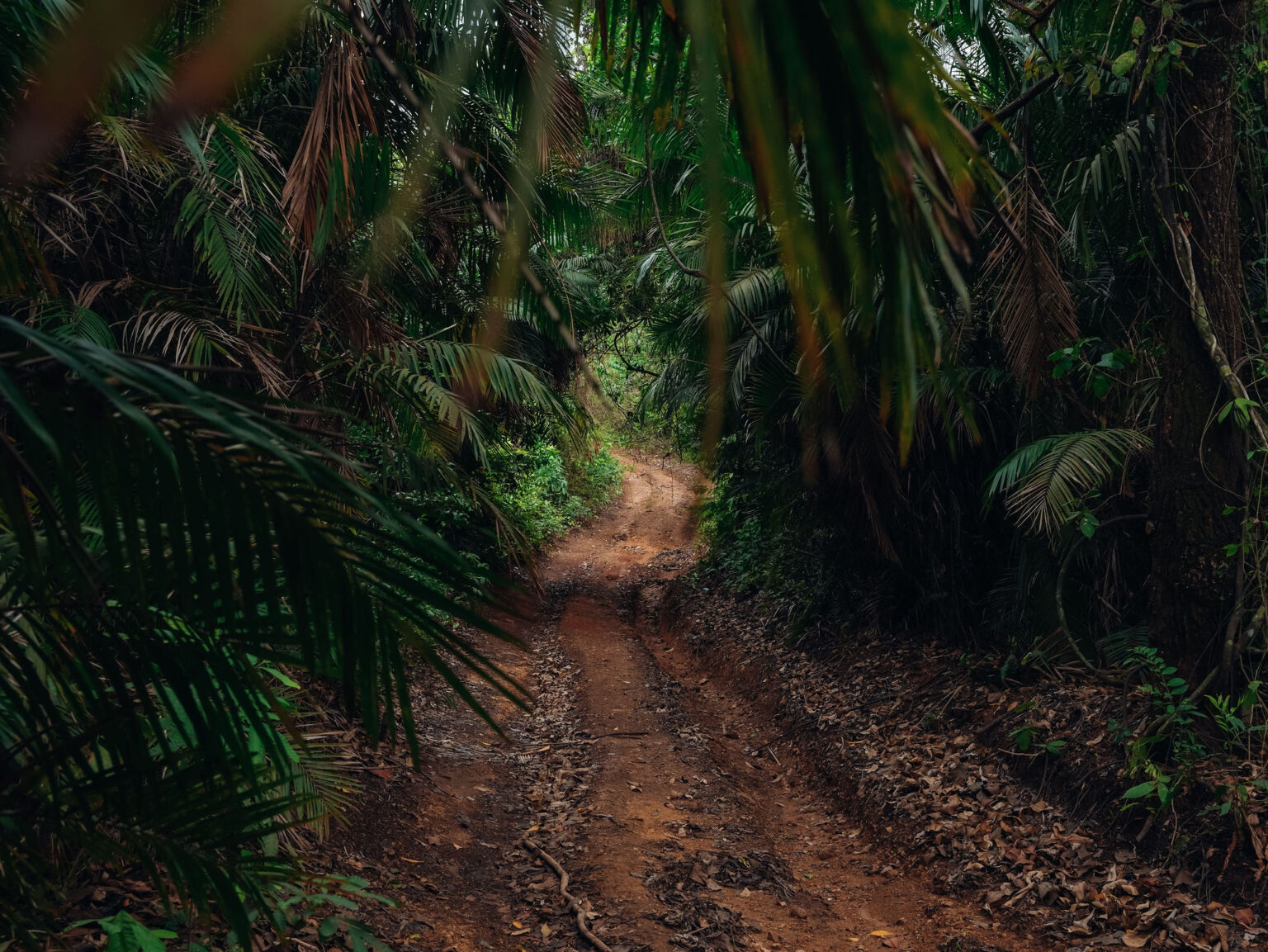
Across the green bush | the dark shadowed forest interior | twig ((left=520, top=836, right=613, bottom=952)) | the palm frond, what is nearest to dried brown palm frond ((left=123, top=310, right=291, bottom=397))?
the dark shadowed forest interior

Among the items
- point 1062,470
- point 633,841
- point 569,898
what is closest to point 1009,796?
point 1062,470

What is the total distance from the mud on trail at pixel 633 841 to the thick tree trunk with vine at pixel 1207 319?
230 cm

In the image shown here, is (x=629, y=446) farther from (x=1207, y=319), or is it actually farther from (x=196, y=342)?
(x=1207, y=319)

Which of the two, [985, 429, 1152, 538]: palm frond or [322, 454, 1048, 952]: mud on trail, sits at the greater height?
[985, 429, 1152, 538]: palm frond

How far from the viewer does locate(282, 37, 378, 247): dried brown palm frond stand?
12.3 feet

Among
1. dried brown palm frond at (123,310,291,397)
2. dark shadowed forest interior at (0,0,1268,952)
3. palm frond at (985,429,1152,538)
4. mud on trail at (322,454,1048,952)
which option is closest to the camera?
dark shadowed forest interior at (0,0,1268,952)

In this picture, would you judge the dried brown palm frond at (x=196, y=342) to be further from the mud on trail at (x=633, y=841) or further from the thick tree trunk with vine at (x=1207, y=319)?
the thick tree trunk with vine at (x=1207, y=319)

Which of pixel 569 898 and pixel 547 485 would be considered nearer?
pixel 569 898

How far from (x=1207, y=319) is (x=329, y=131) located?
→ 4.75 meters

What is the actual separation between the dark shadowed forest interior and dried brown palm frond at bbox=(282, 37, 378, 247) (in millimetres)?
31

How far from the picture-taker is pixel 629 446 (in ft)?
19.1

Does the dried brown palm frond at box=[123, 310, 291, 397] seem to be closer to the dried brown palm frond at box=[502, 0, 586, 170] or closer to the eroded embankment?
the dried brown palm frond at box=[502, 0, 586, 170]

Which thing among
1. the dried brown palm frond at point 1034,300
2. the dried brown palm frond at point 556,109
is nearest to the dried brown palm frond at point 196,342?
the dried brown palm frond at point 556,109

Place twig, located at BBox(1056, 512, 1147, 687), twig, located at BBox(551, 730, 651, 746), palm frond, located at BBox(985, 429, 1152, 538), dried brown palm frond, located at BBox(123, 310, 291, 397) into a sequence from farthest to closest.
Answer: twig, located at BBox(551, 730, 651, 746) → twig, located at BBox(1056, 512, 1147, 687) → palm frond, located at BBox(985, 429, 1152, 538) → dried brown palm frond, located at BBox(123, 310, 291, 397)
